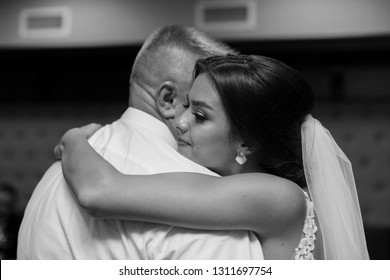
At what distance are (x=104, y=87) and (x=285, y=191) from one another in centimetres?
402

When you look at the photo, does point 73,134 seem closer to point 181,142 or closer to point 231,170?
point 181,142

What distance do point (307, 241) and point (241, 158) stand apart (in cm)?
24

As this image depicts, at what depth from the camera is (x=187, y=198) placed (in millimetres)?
893

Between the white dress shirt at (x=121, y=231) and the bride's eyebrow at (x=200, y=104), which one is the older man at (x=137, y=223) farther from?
the bride's eyebrow at (x=200, y=104)

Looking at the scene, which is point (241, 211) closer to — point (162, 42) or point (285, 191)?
point (285, 191)

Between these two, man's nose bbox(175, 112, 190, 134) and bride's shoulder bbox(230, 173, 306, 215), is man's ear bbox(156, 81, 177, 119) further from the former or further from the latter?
bride's shoulder bbox(230, 173, 306, 215)

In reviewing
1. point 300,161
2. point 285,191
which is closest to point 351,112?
point 300,161

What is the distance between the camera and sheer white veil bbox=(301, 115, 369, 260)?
112cm

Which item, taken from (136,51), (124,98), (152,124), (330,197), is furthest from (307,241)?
(124,98)

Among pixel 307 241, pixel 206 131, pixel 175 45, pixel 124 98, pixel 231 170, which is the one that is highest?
pixel 175 45

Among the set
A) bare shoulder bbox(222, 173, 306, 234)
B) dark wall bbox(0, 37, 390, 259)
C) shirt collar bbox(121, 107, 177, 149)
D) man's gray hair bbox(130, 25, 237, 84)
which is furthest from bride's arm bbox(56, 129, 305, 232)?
dark wall bbox(0, 37, 390, 259)

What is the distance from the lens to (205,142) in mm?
1056

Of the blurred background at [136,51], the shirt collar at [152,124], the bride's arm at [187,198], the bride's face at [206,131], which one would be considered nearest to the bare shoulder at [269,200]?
the bride's arm at [187,198]

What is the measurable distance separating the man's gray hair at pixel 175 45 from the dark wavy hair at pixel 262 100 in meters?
0.12
